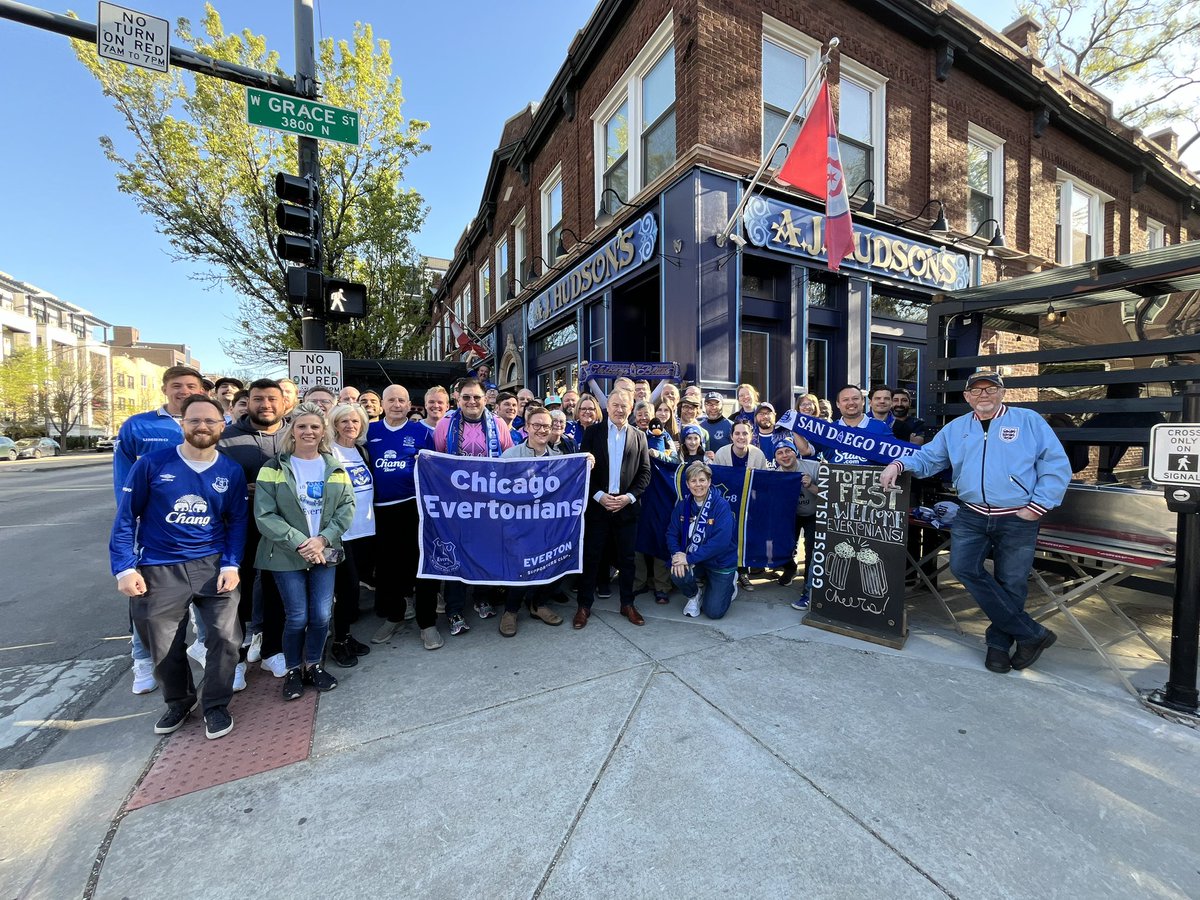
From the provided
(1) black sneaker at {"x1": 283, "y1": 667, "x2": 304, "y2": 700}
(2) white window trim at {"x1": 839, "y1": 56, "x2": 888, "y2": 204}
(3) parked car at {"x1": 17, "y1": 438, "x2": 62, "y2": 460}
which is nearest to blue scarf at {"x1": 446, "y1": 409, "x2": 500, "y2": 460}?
(1) black sneaker at {"x1": 283, "y1": 667, "x2": 304, "y2": 700}

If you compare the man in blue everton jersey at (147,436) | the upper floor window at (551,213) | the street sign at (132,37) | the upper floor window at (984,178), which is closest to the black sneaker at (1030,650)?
the man in blue everton jersey at (147,436)

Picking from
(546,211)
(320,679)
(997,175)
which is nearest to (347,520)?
(320,679)

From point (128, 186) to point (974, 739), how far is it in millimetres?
17380

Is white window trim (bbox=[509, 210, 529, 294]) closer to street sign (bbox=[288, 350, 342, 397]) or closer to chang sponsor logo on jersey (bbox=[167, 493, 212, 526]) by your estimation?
street sign (bbox=[288, 350, 342, 397])

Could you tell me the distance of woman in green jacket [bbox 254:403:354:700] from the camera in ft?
10.6

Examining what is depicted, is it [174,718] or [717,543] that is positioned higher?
[717,543]

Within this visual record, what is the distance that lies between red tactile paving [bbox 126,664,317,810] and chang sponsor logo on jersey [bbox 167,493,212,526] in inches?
48.6

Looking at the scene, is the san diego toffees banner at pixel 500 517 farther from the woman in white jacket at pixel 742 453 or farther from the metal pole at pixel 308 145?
A: the metal pole at pixel 308 145

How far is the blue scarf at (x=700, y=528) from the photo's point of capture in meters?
4.52

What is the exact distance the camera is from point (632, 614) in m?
4.45

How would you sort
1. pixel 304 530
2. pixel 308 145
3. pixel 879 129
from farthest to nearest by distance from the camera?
pixel 879 129 < pixel 308 145 < pixel 304 530

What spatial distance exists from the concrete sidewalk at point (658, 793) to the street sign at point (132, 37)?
20.7ft

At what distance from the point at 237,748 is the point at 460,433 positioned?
2.61 metres

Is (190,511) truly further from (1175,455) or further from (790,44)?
(790,44)
